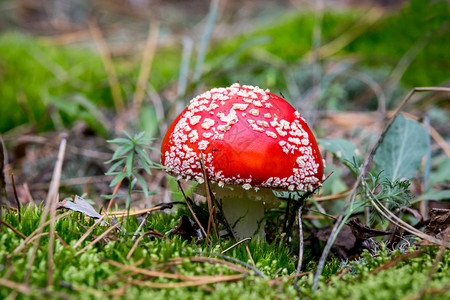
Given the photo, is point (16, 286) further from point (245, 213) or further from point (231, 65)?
point (231, 65)

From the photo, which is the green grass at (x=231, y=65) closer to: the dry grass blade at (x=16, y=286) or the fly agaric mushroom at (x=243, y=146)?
the fly agaric mushroom at (x=243, y=146)

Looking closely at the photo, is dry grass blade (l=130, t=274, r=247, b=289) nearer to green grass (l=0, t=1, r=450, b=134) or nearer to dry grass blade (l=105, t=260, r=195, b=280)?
dry grass blade (l=105, t=260, r=195, b=280)

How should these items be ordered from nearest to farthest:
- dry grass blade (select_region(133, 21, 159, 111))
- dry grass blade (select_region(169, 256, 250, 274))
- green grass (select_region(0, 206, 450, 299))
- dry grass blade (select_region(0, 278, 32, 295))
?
dry grass blade (select_region(0, 278, 32, 295)), green grass (select_region(0, 206, 450, 299)), dry grass blade (select_region(169, 256, 250, 274)), dry grass blade (select_region(133, 21, 159, 111))

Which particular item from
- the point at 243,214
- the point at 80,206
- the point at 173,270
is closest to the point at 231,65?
the point at 243,214

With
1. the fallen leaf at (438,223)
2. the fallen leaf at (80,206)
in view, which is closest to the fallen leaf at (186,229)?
the fallen leaf at (80,206)

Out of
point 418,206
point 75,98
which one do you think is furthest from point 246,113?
point 75,98

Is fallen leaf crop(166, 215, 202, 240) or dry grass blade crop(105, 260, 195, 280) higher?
dry grass blade crop(105, 260, 195, 280)

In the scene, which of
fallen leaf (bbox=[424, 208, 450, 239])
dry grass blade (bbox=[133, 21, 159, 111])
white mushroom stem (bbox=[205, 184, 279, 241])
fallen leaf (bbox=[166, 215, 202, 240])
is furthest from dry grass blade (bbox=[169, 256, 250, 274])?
dry grass blade (bbox=[133, 21, 159, 111])

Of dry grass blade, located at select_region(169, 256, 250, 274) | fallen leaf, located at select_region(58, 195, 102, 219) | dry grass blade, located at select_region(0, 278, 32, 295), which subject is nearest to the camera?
dry grass blade, located at select_region(0, 278, 32, 295)

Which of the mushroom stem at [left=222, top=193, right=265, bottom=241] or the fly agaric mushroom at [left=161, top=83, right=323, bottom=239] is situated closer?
the fly agaric mushroom at [left=161, top=83, right=323, bottom=239]
